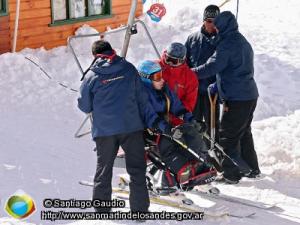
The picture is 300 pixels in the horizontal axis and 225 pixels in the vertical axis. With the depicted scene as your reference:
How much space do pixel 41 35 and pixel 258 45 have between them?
15.7 feet

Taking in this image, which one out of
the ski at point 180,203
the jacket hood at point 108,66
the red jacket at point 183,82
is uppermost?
the jacket hood at point 108,66

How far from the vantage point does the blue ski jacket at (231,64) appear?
21.2 feet

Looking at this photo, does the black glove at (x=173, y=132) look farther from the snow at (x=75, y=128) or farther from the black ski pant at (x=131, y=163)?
the snow at (x=75, y=128)

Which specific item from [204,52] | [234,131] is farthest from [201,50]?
[234,131]

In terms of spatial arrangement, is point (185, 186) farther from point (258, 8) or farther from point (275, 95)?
point (258, 8)

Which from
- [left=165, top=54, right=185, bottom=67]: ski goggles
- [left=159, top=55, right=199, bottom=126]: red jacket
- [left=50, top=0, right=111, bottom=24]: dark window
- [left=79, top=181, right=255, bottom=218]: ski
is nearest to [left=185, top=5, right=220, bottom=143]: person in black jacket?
[left=159, top=55, right=199, bottom=126]: red jacket

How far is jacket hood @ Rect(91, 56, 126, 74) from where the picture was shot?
17.8ft

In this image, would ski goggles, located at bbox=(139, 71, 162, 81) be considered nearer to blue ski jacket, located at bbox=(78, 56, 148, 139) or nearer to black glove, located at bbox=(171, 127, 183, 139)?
blue ski jacket, located at bbox=(78, 56, 148, 139)

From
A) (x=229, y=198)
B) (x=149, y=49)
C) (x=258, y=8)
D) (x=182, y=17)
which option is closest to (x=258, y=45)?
(x=182, y=17)

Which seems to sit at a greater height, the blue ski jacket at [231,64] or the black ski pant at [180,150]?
the blue ski jacket at [231,64]

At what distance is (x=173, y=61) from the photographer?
6219 mm

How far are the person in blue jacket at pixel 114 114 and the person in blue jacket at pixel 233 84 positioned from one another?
123cm

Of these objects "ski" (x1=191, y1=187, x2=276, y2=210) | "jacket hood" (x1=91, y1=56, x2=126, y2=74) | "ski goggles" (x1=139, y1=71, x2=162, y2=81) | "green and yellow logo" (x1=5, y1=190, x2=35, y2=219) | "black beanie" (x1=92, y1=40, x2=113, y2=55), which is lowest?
"green and yellow logo" (x1=5, y1=190, x2=35, y2=219)

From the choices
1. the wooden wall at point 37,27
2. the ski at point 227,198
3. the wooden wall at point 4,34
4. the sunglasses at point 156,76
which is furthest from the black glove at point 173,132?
the wooden wall at point 37,27
